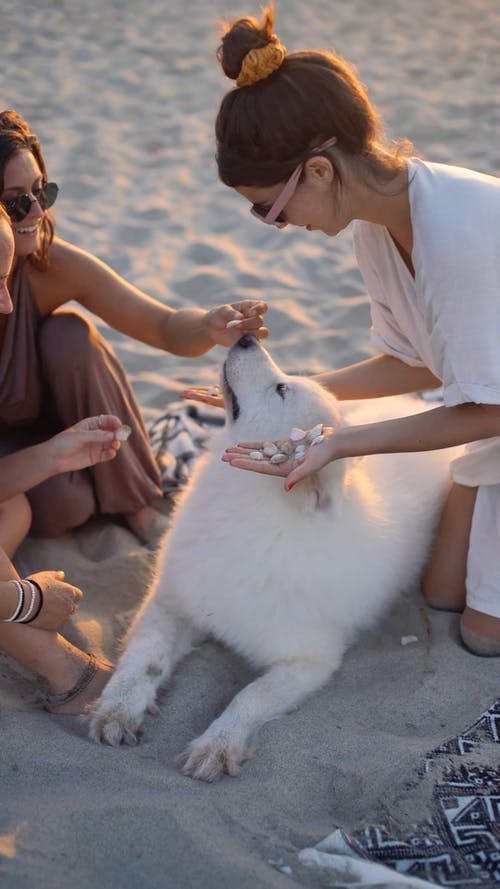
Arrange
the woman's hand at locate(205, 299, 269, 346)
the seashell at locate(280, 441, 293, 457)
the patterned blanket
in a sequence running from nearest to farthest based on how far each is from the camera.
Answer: the patterned blanket < the seashell at locate(280, 441, 293, 457) < the woman's hand at locate(205, 299, 269, 346)

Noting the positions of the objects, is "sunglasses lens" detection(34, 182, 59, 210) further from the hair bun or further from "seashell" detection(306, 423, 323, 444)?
"seashell" detection(306, 423, 323, 444)

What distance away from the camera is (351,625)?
289cm

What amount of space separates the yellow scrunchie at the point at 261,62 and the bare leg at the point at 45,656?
1419 millimetres

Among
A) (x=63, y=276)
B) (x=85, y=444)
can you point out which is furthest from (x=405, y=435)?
(x=63, y=276)

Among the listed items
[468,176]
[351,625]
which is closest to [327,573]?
[351,625]

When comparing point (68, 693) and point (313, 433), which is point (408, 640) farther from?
point (68, 693)

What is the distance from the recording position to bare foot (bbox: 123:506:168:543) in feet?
11.6

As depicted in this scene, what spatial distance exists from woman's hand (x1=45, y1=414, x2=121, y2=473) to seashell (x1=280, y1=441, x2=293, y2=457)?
562 mm

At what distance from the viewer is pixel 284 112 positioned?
2338mm

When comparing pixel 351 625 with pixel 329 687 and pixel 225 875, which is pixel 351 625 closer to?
pixel 329 687

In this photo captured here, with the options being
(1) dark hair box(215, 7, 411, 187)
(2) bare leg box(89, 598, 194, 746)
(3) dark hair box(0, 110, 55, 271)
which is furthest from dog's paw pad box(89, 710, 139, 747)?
(3) dark hair box(0, 110, 55, 271)

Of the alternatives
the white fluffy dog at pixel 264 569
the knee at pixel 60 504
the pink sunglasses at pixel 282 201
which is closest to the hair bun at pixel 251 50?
the pink sunglasses at pixel 282 201

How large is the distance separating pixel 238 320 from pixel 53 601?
1063 mm

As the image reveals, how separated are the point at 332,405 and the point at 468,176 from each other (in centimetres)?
74
